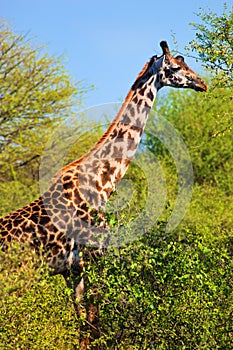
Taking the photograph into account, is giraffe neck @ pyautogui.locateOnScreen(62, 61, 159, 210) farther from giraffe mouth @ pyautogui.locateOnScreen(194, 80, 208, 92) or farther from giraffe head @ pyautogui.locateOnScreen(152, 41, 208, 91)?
giraffe mouth @ pyautogui.locateOnScreen(194, 80, 208, 92)

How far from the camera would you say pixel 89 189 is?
927 cm

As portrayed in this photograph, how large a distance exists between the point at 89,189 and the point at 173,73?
1963 mm

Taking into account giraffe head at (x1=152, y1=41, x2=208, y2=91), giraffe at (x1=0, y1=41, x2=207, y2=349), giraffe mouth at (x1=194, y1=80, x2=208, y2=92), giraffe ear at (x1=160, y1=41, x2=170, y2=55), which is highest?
giraffe ear at (x1=160, y1=41, x2=170, y2=55)

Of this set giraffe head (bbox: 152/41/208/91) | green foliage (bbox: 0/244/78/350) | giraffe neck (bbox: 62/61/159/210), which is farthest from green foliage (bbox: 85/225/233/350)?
giraffe head (bbox: 152/41/208/91)

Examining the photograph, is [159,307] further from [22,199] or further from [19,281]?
[22,199]

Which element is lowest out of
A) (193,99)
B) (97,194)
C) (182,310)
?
(182,310)

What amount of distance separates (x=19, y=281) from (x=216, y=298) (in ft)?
7.22

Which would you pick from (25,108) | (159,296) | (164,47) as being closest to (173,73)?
(164,47)

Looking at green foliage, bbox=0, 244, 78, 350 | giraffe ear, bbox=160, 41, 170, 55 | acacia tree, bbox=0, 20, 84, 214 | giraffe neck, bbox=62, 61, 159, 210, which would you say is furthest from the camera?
acacia tree, bbox=0, 20, 84, 214

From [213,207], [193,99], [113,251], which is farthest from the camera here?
[193,99]

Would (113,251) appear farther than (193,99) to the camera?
No

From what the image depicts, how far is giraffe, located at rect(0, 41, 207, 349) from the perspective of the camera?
892 cm

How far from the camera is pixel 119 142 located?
9.63 meters

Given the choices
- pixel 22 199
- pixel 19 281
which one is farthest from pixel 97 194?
pixel 22 199
